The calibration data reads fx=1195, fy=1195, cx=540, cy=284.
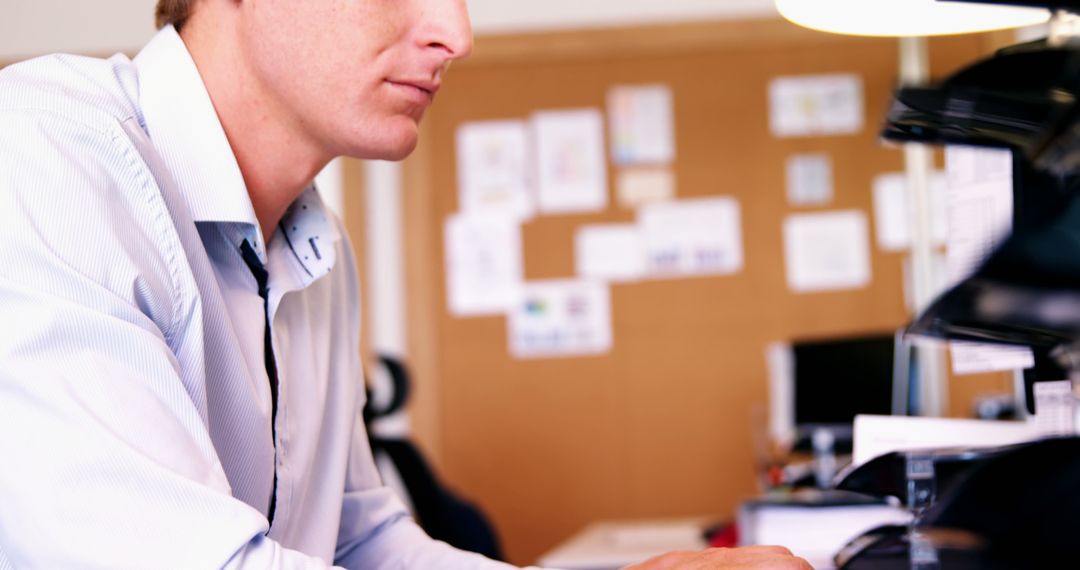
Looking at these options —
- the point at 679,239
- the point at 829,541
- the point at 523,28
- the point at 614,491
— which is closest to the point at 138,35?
the point at 523,28

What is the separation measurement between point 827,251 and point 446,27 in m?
3.45

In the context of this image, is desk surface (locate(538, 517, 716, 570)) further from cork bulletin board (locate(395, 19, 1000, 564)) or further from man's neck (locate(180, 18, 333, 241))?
man's neck (locate(180, 18, 333, 241))

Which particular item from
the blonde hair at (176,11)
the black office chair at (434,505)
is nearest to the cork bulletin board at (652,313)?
the black office chair at (434,505)

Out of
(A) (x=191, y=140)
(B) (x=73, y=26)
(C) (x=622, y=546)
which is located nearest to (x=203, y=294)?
(A) (x=191, y=140)

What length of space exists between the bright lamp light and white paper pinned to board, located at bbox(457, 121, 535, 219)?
3400mm

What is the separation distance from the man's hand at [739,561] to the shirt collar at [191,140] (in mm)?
509

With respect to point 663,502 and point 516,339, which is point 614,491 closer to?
point 663,502

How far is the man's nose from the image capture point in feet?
3.92

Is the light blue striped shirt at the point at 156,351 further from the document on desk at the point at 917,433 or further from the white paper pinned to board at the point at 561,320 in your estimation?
the white paper pinned to board at the point at 561,320

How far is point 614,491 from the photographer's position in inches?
177

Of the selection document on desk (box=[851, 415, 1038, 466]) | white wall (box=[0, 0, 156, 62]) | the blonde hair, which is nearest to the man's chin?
the blonde hair

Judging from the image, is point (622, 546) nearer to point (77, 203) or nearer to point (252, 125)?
point (252, 125)

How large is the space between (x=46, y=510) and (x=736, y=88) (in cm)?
398

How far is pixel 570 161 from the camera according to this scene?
4551 millimetres
